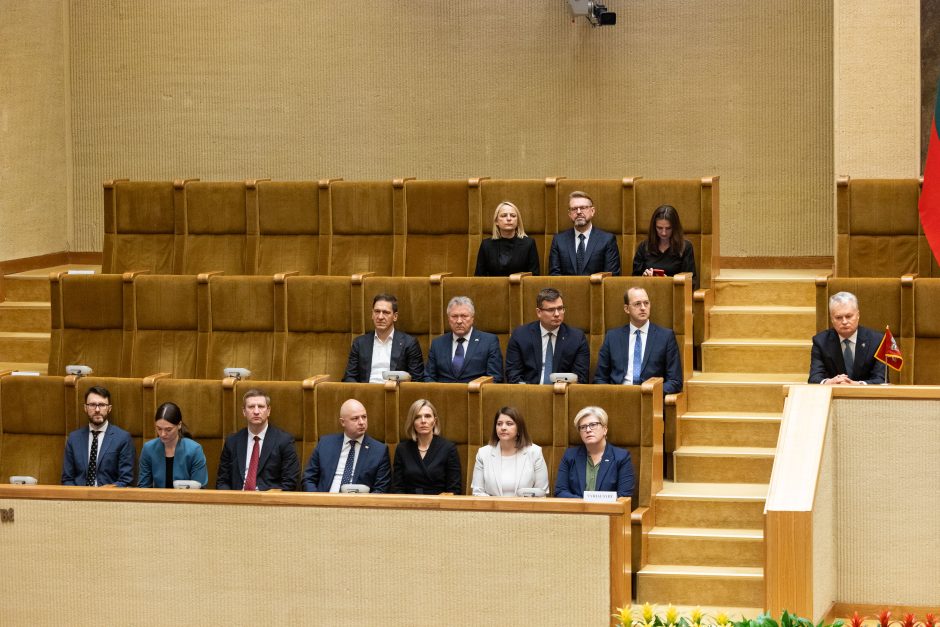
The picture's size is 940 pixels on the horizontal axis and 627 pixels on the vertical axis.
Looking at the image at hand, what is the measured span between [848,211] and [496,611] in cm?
103

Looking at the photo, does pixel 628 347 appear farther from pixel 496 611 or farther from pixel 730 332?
pixel 496 611

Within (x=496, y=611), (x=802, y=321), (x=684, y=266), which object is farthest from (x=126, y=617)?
(x=802, y=321)

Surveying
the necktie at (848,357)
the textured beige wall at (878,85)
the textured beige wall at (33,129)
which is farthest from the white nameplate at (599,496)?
the textured beige wall at (33,129)

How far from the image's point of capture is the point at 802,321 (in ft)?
7.84

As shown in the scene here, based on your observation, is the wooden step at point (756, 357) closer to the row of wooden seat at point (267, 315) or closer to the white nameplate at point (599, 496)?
the row of wooden seat at point (267, 315)

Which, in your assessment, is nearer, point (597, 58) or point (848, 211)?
point (848, 211)

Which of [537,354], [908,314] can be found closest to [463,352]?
[537,354]

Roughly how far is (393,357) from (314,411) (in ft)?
0.54

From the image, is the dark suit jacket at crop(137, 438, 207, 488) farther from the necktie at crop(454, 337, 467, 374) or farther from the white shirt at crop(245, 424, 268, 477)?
the necktie at crop(454, 337, 467, 374)

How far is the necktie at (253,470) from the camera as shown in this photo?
2.07 meters

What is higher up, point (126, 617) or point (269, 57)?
point (269, 57)

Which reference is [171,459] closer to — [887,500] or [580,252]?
[580,252]

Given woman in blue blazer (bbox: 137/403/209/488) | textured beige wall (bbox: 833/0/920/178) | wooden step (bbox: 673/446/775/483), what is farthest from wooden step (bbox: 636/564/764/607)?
textured beige wall (bbox: 833/0/920/178)

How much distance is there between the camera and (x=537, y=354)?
219 centimetres
